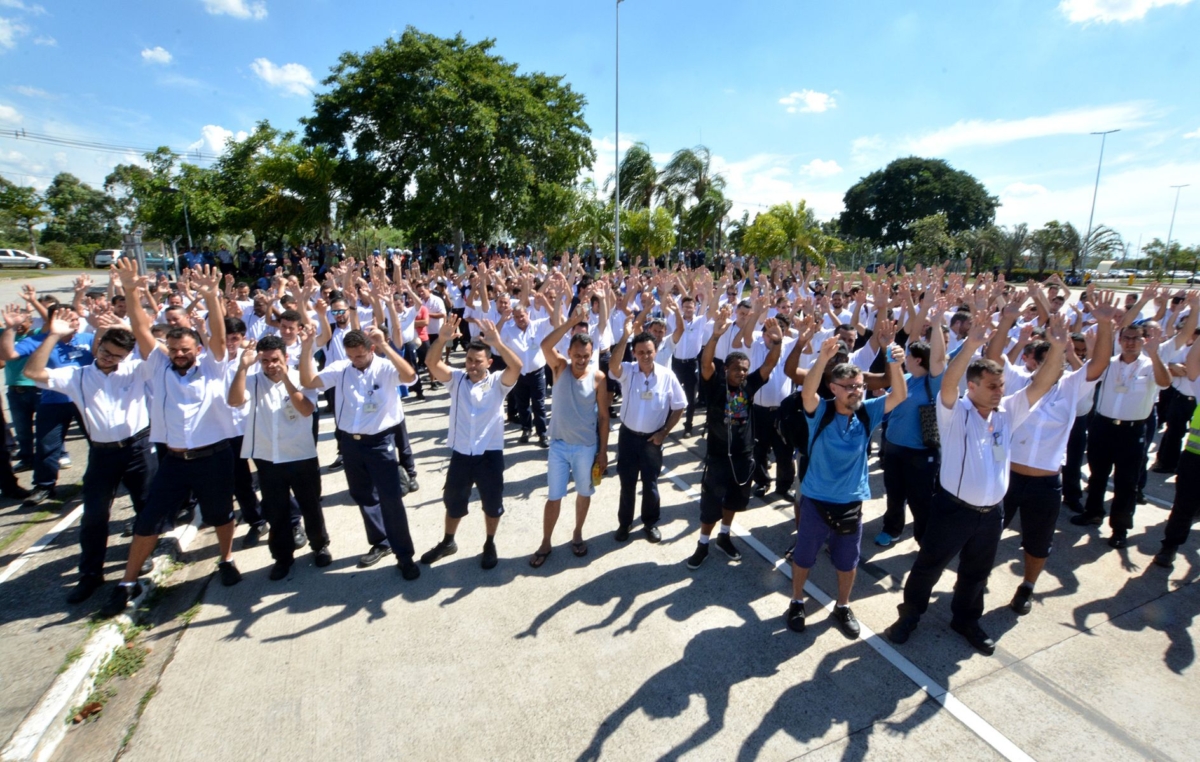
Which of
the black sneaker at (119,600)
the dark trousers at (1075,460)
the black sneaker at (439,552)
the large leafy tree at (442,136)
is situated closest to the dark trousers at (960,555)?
the dark trousers at (1075,460)

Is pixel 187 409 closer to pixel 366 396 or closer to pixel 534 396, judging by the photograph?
pixel 366 396

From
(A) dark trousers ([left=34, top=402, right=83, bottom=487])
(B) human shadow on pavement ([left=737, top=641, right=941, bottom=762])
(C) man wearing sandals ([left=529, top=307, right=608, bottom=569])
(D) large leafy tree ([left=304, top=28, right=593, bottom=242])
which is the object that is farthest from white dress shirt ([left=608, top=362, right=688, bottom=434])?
(D) large leafy tree ([left=304, top=28, right=593, bottom=242])

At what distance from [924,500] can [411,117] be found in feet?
78.0

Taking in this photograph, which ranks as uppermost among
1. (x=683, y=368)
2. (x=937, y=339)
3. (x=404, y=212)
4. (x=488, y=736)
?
(x=404, y=212)

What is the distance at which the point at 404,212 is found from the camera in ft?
84.4

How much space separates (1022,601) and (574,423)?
11.7 feet

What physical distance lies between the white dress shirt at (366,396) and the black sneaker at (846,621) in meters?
3.59

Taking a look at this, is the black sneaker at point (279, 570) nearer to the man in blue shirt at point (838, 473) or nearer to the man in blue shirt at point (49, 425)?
the man in blue shirt at point (49, 425)

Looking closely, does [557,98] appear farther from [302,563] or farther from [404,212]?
[302,563]

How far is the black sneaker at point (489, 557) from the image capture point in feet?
16.4

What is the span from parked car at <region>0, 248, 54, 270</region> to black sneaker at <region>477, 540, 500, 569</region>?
56.2 m

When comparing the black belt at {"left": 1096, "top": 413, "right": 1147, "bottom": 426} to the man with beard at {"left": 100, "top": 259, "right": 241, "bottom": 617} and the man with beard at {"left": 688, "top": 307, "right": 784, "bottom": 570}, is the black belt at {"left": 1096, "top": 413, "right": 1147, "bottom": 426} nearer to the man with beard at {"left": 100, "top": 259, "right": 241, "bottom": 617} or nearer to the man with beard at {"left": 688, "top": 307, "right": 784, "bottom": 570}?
the man with beard at {"left": 688, "top": 307, "right": 784, "bottom": 570}

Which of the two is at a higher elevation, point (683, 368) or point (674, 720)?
point (683, 368)

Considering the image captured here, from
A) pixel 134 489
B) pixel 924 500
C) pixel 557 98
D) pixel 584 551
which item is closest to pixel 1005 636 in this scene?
pixel 924 500
